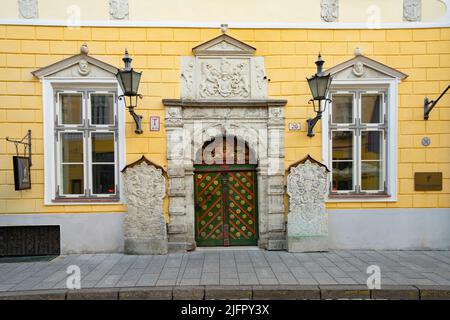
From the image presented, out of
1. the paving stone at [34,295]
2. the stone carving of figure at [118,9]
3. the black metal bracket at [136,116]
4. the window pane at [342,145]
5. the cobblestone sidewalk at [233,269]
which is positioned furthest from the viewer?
the window pane at [342,145]

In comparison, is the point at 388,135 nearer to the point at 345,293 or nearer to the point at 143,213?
the point at 345,293

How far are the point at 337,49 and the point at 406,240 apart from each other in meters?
4.49

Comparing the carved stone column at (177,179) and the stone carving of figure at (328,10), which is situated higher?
the stone carving of figure at (328,10)

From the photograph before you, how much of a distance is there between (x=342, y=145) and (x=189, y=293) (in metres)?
4.52

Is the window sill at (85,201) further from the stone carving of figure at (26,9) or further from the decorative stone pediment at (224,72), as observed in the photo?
the stone carving of figure at (26,9)

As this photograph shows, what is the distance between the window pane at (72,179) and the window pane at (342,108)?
19.2 feet

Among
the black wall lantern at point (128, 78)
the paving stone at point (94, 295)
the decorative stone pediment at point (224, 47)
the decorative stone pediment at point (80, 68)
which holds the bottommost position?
the paving stone at point (94, 295)

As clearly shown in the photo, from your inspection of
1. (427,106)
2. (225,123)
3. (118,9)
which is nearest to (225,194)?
(225,123)

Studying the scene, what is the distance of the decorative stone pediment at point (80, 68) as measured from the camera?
229 inches

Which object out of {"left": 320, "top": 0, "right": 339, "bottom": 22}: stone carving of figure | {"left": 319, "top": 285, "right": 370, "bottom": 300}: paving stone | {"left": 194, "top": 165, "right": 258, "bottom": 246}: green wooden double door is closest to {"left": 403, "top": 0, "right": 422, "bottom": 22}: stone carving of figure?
{"left": 320, "top": 0, "right": 339, "bottom": 22}: stone carving of figure

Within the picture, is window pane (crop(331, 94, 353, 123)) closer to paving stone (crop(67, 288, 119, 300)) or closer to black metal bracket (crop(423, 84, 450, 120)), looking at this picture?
black metal bracket (crop(423, 84, 450, 120))

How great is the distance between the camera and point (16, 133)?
19.1 ft

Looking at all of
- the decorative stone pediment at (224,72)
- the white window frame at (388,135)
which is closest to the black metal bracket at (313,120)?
the white window frame at (388,135)
